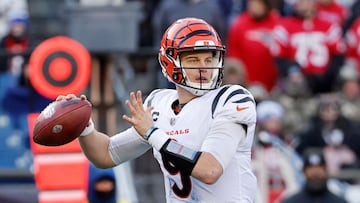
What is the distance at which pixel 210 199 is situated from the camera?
548 cm

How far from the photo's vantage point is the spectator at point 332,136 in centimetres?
1039

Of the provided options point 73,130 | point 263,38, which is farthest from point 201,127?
point 263,38

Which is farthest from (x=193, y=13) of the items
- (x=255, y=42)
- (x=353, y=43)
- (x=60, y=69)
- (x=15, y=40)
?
(x=60, y=69)

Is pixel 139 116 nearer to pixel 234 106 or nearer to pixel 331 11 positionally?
pixel 234 106

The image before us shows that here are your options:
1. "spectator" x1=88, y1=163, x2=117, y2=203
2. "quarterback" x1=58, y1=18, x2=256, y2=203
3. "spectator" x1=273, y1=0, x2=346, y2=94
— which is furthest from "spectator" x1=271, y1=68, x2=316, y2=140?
"quarterback" x1=58, y1=18, x2=256, y2=203

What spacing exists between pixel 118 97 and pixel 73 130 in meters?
4.26

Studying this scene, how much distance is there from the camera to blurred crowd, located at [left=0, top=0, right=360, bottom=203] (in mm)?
9992

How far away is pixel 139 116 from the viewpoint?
215 inches

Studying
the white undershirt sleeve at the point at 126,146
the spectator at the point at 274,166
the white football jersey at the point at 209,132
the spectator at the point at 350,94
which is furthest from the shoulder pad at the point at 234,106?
the spectator at the point at 350,94

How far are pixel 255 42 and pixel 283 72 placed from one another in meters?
0.40

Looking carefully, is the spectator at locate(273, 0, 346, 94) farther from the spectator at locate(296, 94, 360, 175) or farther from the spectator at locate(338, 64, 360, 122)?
the spectator at locate(296, 94, 360, 175)

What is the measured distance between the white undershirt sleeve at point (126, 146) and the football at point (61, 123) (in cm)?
28

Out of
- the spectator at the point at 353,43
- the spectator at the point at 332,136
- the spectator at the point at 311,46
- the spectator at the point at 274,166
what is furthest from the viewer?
the spectator at the point at 353,43

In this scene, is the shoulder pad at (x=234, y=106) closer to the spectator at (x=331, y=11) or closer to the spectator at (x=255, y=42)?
the spectator at (x=255, y=42)
